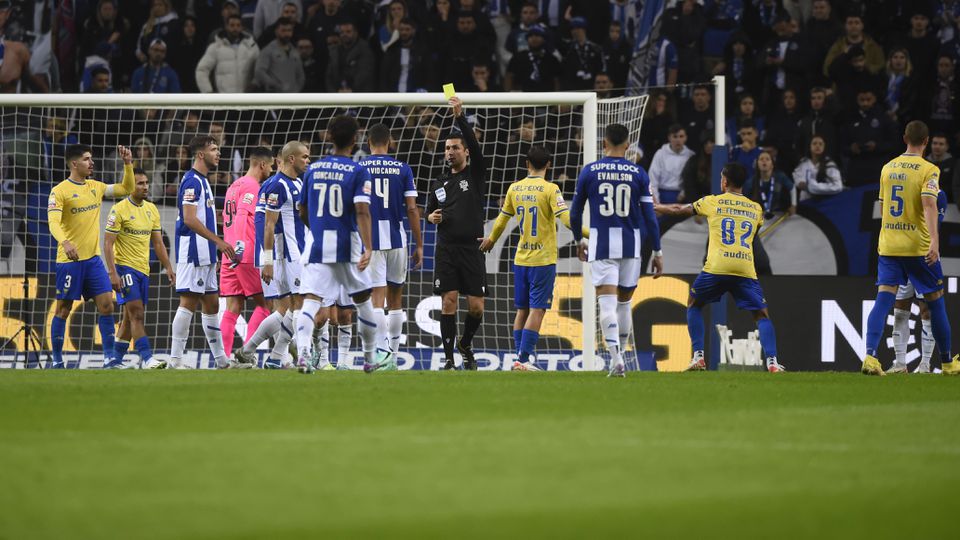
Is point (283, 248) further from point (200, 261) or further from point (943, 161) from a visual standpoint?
point (943, 161)

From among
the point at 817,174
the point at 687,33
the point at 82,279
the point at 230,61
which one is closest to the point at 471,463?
the point at 82,279

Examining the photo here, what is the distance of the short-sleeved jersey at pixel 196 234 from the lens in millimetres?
13391

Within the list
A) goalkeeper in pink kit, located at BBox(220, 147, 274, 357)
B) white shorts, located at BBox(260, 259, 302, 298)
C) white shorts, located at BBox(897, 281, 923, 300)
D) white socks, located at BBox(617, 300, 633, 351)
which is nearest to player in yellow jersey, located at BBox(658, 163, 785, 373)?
white socks, located at BBox(617, 300, 633, 351)

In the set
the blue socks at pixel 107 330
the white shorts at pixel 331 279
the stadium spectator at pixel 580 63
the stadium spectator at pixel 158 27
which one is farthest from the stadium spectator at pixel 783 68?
the blue socks at pixel 107 330

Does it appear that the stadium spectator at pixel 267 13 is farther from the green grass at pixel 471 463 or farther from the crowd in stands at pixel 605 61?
the green grass at pixel 471 463

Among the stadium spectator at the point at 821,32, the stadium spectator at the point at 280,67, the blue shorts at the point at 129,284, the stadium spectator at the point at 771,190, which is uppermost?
the stadium spectator at the point at 821,32

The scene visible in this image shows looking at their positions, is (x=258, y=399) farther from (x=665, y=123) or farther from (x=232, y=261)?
(x=665, y=123)

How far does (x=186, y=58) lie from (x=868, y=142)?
9852mm

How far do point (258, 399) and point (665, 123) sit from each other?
11128 mm

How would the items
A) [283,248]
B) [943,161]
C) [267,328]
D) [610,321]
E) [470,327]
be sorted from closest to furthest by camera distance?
[610,321], [267,328], [283,248], [470,327], [943,161]

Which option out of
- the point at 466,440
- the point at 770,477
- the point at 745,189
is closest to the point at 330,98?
the point at 745,189

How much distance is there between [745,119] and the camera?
60.4 feet

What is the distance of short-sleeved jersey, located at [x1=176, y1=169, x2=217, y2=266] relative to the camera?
527 inches

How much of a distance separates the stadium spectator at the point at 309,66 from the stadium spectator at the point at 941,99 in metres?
8.54
